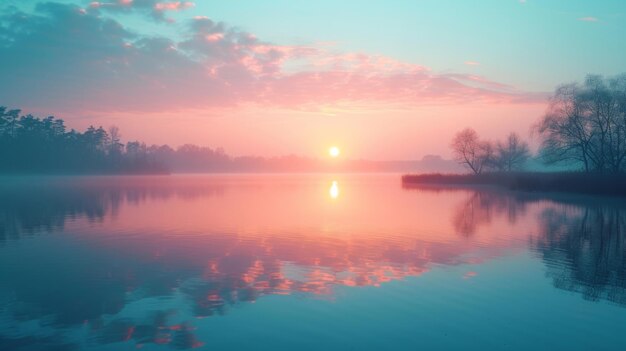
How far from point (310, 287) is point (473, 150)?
7814 cm

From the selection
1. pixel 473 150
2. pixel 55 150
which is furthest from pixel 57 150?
pixel 473 150

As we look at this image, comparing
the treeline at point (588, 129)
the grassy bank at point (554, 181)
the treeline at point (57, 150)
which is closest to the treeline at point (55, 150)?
the treeline at point (57, 150)

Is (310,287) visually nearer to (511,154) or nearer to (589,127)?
(589,127)

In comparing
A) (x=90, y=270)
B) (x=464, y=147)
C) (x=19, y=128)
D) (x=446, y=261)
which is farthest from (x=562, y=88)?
(x=19, y=128)

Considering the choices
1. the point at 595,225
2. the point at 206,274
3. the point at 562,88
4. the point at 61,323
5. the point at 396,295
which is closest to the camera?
the point at 61,323

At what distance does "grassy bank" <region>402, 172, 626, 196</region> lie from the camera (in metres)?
40.8

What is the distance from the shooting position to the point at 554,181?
48969mm

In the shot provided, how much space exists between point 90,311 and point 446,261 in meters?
10.1

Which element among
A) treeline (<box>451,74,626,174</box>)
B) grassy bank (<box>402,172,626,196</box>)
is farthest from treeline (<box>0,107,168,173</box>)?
treeline (<box>451,74,626,174</box>)

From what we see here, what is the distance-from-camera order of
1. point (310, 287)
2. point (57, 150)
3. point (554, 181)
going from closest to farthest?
point (310, 287) < point (554, 181) < point (57, 150)

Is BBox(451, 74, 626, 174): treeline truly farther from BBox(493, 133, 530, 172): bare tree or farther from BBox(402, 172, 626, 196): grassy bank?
BBox(493, 133, 530, 172): bare tree

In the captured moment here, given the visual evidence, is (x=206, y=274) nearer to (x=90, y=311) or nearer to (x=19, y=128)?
(x=90, y=311)

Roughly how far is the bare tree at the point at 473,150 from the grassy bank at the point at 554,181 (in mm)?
9789

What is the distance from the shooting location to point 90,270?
12.8 meters
